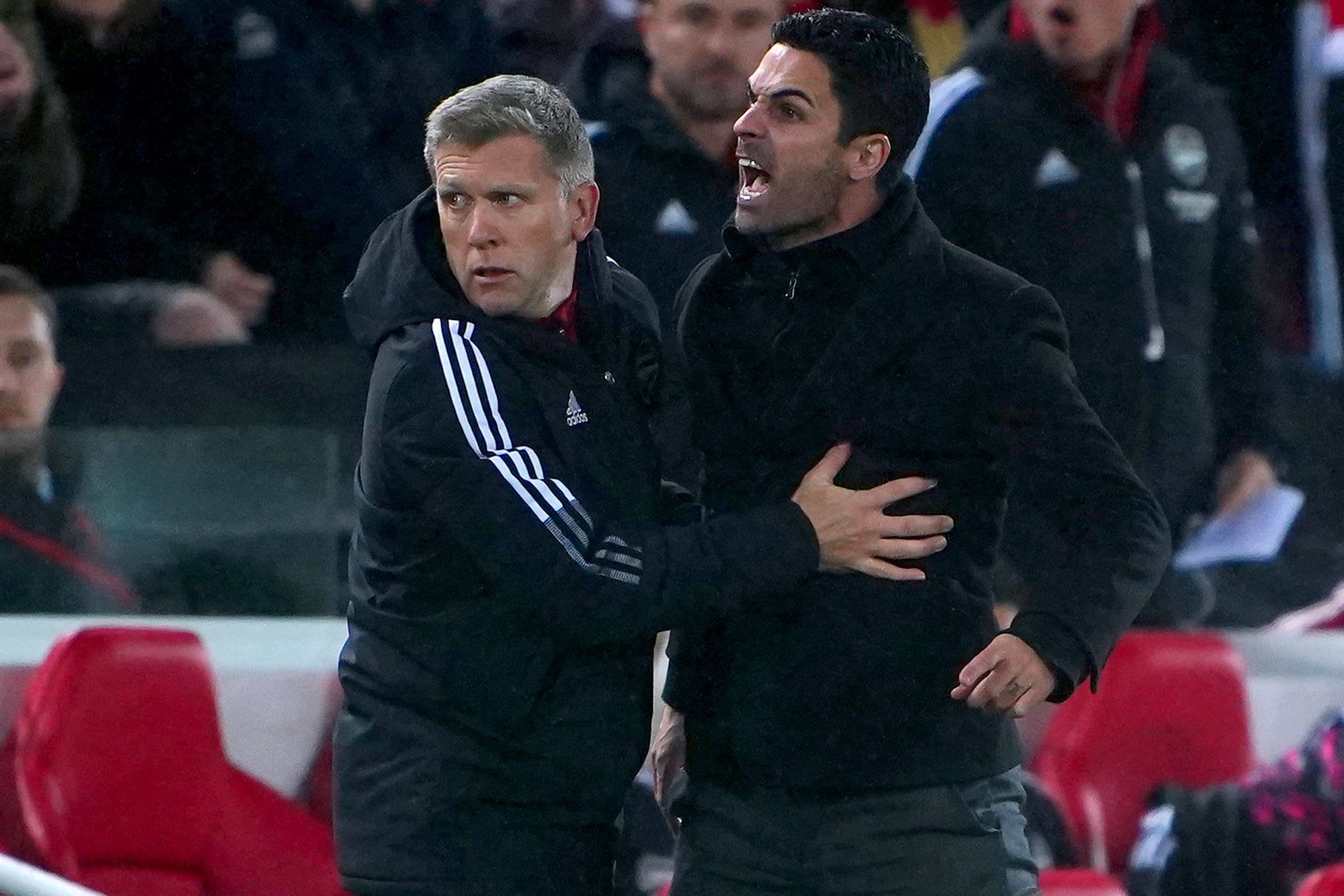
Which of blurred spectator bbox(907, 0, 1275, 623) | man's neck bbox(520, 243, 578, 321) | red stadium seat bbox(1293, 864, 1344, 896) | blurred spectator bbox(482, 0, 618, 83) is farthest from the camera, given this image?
blurred spectator bbox(482, 0, 618, 83)

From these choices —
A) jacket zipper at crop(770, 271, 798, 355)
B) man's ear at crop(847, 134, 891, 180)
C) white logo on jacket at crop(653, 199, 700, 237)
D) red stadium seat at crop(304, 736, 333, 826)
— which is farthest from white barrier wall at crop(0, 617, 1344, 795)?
man's ear at crop(847, 134, 891, 180)

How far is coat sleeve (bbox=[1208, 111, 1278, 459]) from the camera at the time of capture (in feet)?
13.2

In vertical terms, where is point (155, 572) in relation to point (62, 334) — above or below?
below

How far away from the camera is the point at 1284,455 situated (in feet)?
14.2

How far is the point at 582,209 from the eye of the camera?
2.32 meters

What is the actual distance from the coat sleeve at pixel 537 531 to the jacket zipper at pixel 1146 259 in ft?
5.57

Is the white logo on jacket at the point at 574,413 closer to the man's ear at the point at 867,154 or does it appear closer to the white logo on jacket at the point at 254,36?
the man's ear at the point at 867,154

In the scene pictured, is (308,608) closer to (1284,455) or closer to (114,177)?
(114,177)

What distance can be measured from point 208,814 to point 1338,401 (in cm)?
261

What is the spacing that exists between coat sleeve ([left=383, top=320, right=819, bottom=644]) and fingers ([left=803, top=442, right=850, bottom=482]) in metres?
0.06

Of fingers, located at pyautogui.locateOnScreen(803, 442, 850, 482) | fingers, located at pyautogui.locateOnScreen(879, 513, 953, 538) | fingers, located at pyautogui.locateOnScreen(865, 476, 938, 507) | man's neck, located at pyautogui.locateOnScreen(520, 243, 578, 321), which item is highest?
man's neck, located at pyautogui.locateOnScreen(520, 243, 578, 321)

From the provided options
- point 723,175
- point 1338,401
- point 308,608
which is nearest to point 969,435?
point 723,175

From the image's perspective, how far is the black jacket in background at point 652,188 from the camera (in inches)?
134

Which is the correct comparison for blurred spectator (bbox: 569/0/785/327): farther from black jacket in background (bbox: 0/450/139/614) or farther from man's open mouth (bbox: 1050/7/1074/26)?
black jacket in background (bbox: 0/450/139/614)
